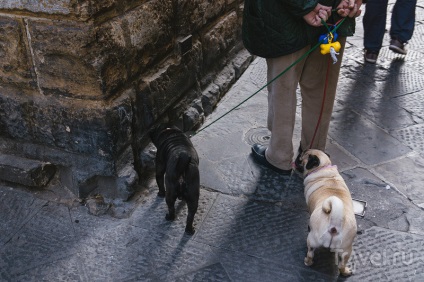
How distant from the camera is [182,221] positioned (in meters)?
3.12

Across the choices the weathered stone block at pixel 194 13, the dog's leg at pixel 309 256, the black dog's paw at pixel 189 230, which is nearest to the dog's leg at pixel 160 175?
the black dog's paw at pixel 189 230

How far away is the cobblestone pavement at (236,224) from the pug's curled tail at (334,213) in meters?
0.40

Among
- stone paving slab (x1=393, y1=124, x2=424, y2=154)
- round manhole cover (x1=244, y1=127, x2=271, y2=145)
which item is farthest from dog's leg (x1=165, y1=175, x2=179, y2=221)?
stone paving slab (x1=393, y1=124, x2=424, y2=154)

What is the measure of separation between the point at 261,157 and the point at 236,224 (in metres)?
0.76

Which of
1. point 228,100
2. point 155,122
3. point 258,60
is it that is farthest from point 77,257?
point 258,60

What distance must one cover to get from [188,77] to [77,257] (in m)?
1.84

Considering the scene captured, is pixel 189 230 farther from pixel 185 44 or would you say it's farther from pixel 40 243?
pixel 185 44

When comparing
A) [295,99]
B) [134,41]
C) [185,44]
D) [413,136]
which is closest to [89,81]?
[134,41]

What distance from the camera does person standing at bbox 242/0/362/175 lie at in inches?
117

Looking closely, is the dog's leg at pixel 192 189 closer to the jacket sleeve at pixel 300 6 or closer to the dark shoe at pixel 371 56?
the jacket sleeve at pixel 300 6

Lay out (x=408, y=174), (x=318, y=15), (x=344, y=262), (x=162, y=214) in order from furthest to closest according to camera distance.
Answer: (x=408, y=174) < (x=162, y=214) < (x=318, y=15) < (x=344, y=262)

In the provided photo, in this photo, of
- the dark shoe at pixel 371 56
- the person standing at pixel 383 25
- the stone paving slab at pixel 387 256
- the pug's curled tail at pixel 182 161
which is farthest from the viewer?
the dark shoe at pixel 371 56

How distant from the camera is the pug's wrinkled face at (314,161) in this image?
3.05 m

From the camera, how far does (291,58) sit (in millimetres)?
3148
